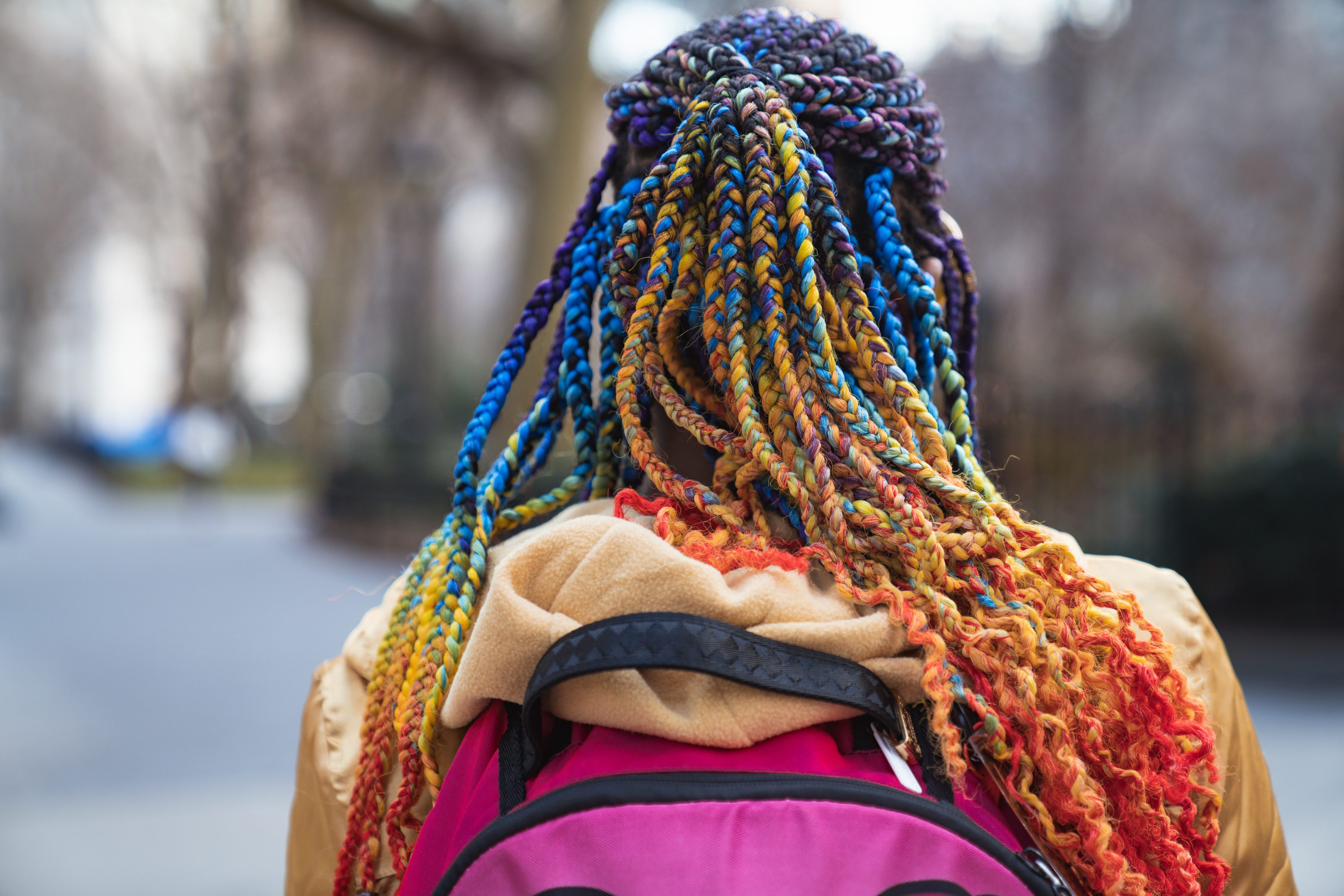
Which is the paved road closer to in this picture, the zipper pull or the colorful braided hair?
the colorful braided hair

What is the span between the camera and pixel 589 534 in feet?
3.33

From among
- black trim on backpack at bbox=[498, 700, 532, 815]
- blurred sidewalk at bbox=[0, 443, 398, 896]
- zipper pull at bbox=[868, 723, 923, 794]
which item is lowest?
blurred sidewalk at bbox=[0, 443, 398, 896]

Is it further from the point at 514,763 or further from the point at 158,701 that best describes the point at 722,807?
the point at 158,701

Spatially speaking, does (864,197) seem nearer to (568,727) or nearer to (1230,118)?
(568,727)

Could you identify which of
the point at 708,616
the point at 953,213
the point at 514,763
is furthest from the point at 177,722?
the point at 953,213

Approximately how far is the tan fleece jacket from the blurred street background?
243 millimetres

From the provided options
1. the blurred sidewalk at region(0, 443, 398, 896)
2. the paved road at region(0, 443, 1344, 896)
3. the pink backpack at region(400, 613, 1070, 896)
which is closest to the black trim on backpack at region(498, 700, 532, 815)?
the pink backpack at region(400, 613, 1070, 896)

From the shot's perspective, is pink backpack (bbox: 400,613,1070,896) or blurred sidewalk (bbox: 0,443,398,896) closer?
pink backpack (bbox: 400,613,1070,896)

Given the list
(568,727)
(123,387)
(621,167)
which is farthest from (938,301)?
(123,387)

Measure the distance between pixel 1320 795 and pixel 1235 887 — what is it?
14.6 feet

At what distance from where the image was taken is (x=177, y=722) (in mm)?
5520

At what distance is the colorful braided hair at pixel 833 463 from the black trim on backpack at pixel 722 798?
0.26 ft

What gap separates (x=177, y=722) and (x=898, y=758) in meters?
5.64

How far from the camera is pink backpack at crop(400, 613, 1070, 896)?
834 mm
